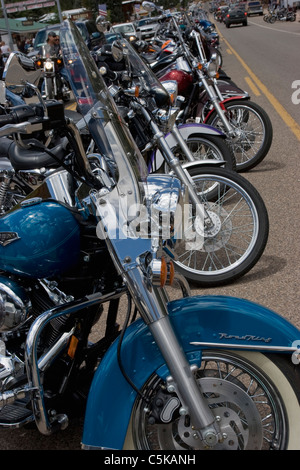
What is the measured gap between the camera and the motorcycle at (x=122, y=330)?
6.11ft

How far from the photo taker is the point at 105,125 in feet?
6.98

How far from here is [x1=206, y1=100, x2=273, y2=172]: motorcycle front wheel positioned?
6.14m

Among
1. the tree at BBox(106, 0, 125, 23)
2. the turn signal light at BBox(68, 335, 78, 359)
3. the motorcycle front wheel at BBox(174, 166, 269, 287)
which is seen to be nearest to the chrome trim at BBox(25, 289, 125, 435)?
the turn signal light at BBox(68, 335, 78, 359)

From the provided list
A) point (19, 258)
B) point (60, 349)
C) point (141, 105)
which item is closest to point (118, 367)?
point (60, 349)

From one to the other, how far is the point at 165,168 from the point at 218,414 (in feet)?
10.2

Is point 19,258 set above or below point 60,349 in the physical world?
above

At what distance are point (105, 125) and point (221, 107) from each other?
437 centimetres

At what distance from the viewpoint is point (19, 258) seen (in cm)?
218

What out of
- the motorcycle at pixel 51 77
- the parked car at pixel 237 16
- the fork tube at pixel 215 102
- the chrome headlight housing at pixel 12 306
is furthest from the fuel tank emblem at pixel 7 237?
the parked car at pixel 237 16

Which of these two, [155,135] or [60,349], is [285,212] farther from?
[60,349]

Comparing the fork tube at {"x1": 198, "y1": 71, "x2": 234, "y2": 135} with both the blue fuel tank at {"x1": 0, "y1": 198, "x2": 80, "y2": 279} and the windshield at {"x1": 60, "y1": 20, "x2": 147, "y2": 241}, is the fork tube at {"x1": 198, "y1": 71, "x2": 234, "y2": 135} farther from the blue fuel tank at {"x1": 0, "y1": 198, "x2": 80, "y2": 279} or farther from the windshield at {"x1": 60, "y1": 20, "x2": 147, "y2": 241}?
the blue fuel tank at {"x1": 0, "y1": 198, "x2": 80, "y2": 279}

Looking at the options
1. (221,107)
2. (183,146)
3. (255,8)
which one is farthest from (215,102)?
(255,8)

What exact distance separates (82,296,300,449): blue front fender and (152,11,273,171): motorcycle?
4.38 metres

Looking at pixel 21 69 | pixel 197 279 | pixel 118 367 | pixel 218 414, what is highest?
pixel 21 69
